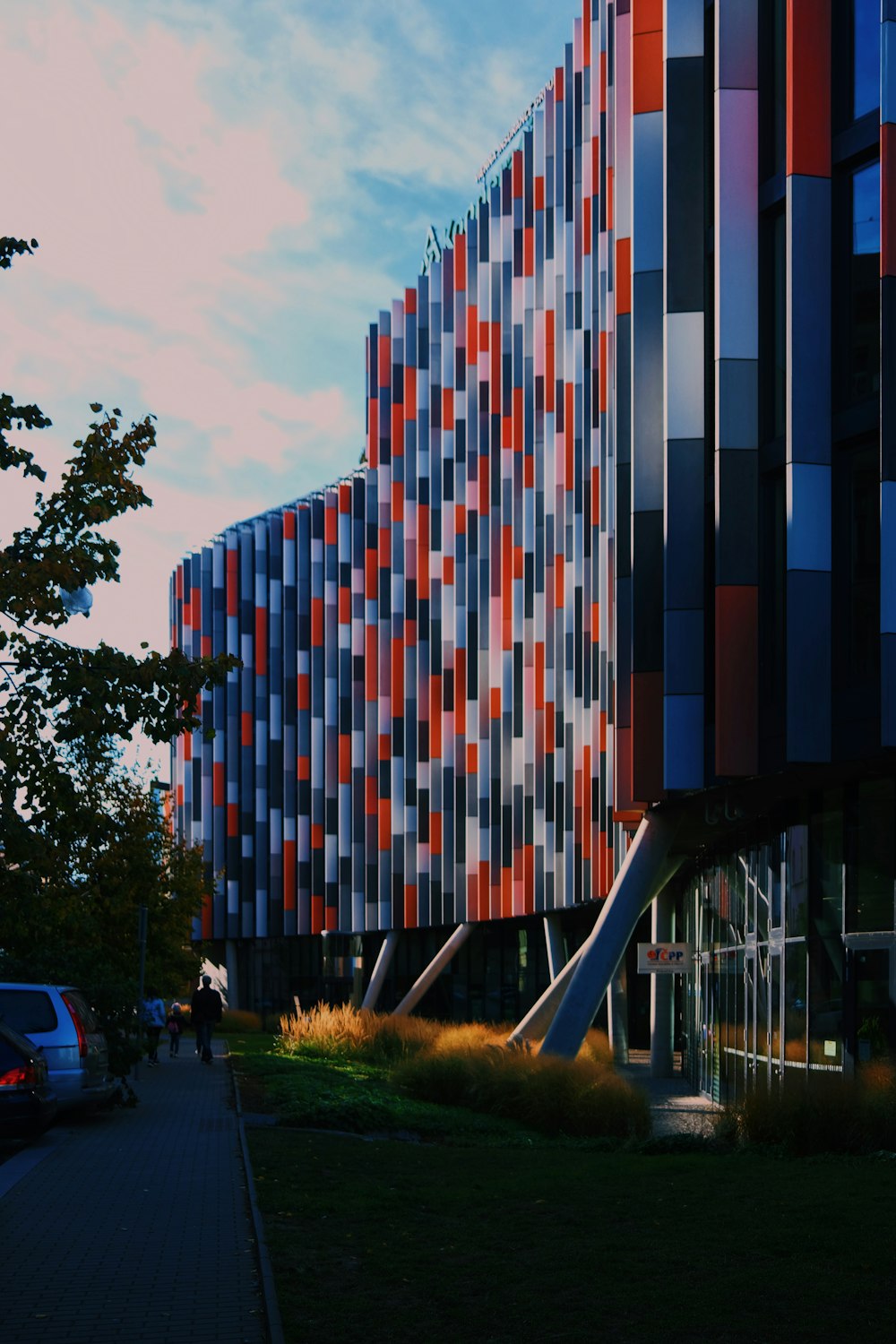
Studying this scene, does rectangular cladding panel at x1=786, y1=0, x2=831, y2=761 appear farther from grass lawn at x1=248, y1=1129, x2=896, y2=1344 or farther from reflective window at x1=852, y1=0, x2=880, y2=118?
grass lawn at x1=248, y1=1129, x2=896, y2=1344

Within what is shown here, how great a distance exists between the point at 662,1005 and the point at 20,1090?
74.0 feet

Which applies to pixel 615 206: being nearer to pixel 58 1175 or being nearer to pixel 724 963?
pixel 724 963

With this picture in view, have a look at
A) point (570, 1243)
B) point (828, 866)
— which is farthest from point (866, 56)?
point (570, 1243)

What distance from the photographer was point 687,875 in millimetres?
36094

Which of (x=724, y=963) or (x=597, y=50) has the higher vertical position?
(x=597, y=50)

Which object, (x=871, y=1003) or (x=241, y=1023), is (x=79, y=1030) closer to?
(x=871, y=1003)

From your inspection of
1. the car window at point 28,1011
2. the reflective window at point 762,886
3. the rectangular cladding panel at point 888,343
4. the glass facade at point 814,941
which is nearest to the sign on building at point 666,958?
the glass facade at point 814,941

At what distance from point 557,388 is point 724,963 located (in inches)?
769

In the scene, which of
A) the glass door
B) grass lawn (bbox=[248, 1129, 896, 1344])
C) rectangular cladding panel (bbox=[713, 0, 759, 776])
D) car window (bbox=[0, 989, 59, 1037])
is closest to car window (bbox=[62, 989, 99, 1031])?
car window (bbox=[0, 989, 59, 1037])

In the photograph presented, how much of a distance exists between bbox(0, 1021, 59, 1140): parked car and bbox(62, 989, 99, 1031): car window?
359 cm


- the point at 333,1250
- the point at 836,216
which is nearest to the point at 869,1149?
the point at 333,1250

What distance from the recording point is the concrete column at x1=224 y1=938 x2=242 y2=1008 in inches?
3118

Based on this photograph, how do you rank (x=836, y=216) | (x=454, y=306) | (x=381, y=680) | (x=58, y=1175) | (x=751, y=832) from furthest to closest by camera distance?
(x=381, y=680) → (x=454, y=306) → (x=751, y=832) → (x=836, y=216) → (x=58, y=1175)

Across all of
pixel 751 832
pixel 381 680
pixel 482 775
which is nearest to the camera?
pixel 751 832
